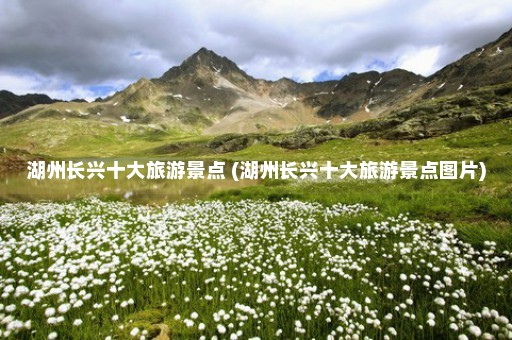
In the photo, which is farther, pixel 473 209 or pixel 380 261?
pixel 473 209

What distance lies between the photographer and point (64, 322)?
5.47m

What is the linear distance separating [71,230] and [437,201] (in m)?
14.6

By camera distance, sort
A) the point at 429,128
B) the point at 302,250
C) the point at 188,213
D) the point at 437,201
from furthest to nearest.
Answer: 1. the point at 429,128
2. the point at 188,213
3. the point at 437,201
4. the point at 302,250

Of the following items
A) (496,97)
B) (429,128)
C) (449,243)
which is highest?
(496,97)

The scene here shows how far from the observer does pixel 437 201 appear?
1396 cm

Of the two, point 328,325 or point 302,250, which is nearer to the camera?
point 328,325

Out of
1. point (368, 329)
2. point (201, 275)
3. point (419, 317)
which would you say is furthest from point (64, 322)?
point (419, 317)

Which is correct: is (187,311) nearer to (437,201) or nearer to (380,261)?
(380,261)

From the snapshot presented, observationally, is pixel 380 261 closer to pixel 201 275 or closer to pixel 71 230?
pixel 201 275

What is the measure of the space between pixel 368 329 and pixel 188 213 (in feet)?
38.6

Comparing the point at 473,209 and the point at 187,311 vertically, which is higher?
the point at 473,209

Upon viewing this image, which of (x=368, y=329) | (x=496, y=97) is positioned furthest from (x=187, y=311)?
(x=496, y=97)

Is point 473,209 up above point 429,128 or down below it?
below

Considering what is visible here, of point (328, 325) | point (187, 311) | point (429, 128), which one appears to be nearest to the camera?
point (328, 325)
